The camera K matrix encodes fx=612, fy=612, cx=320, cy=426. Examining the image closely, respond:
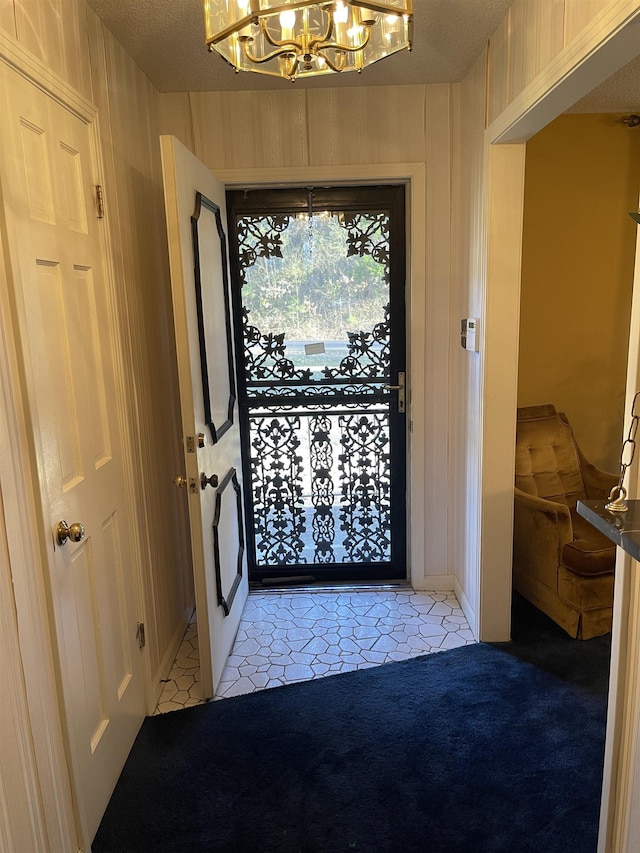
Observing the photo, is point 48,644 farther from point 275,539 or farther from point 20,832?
point 275,539

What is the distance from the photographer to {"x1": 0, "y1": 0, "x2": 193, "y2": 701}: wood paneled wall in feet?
6.17

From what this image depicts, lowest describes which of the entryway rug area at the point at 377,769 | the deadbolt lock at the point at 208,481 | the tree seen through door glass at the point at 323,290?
the entryway rug area at the point at 377,769

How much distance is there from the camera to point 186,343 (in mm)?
2131

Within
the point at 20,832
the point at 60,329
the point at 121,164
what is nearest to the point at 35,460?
the point at 60,329

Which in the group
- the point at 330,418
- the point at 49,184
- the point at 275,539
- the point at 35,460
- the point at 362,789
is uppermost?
the point at 49,184

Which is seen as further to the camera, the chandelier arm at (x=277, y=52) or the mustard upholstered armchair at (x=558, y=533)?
the mustard upholstered armchair at (x=558, y=533)

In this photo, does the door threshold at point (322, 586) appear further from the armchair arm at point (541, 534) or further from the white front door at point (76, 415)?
the white front door at point (76, 415)

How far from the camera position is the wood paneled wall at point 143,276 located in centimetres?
188

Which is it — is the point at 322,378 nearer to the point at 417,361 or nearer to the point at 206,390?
the point at 417,361

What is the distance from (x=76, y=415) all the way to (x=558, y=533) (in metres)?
2.06

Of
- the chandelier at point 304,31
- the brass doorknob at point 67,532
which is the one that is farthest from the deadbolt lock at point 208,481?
the chandelier at point 304,31

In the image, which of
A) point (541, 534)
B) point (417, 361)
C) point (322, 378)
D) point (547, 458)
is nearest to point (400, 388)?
point (417, 361)

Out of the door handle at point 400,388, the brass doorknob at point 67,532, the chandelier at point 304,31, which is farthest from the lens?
the door handle at point 400,388

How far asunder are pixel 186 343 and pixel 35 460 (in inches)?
30.4
